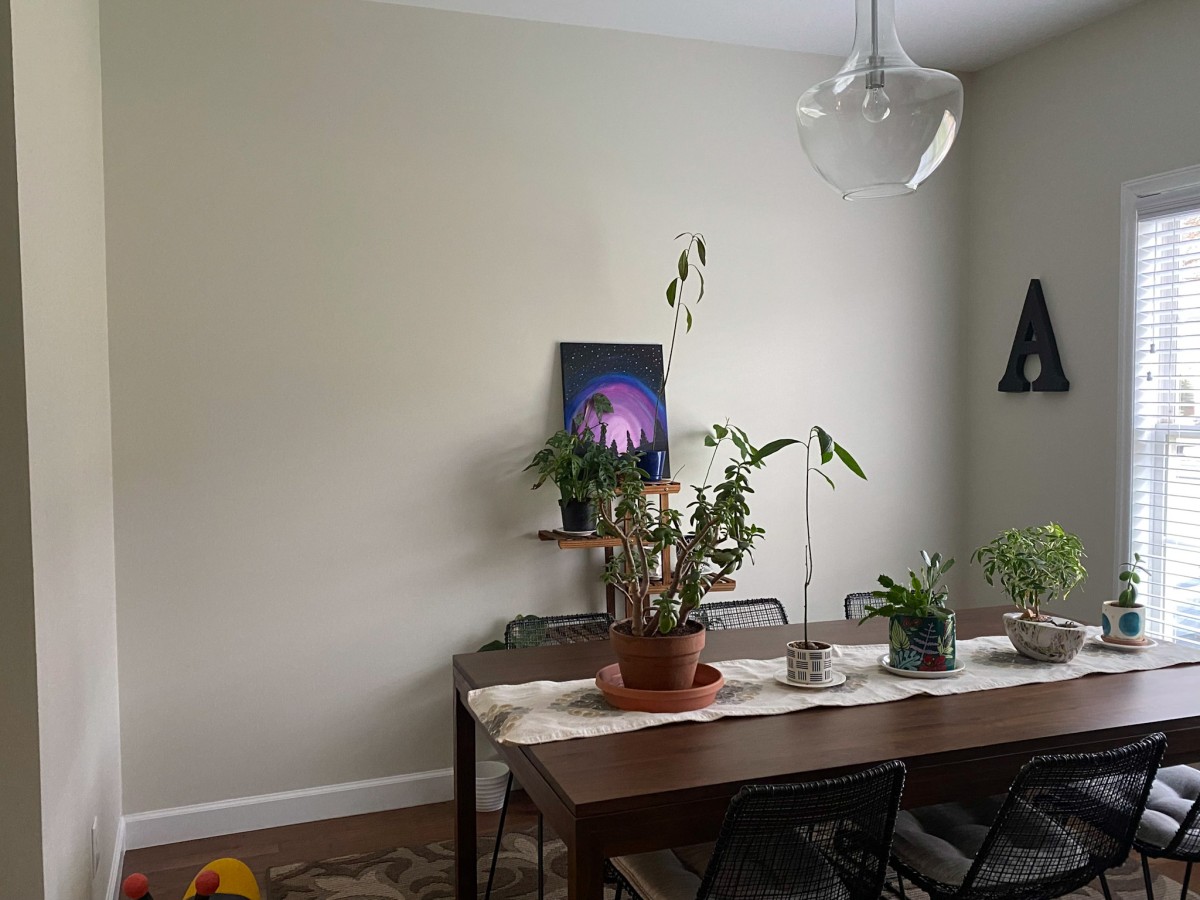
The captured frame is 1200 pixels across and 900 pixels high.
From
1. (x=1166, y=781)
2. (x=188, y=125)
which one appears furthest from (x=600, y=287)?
(x=1166, y=781)

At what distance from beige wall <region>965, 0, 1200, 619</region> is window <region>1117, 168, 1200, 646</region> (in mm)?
72

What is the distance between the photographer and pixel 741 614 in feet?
10.7

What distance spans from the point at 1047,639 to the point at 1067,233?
6.89ft

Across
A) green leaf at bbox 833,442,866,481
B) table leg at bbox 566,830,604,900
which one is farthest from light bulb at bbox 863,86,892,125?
table leg at bbox 566,830,604,900

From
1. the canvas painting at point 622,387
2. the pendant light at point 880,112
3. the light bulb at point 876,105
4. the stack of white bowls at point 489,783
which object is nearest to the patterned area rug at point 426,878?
the stack of white bowls at point 489,783

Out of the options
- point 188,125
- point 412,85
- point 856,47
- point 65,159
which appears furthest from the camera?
point 412,85

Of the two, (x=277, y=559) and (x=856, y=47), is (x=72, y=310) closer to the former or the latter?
(x=277, y=559)

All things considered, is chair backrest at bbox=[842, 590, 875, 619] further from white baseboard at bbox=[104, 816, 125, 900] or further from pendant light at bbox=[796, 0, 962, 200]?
white baseboard at bbox=[104, 816, 125, 900]

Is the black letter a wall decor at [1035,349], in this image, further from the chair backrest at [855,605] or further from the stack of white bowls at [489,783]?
the stack of white bowls at [489,783]

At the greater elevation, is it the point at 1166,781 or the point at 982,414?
the point at 982,414

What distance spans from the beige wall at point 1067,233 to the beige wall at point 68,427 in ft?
11.4

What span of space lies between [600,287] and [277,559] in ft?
5.17

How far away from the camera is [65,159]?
2.35m

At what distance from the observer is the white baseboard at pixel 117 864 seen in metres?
2.87
